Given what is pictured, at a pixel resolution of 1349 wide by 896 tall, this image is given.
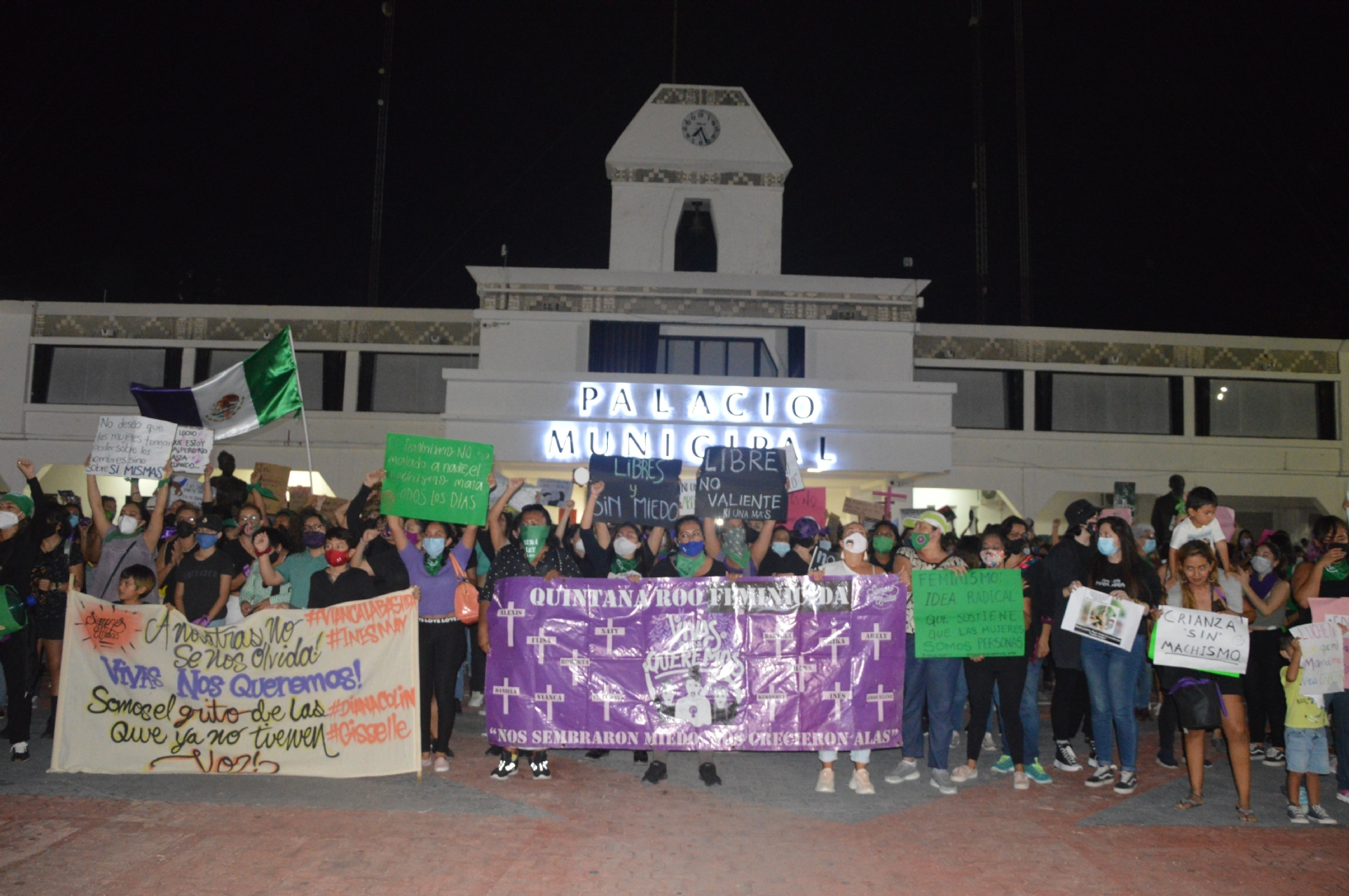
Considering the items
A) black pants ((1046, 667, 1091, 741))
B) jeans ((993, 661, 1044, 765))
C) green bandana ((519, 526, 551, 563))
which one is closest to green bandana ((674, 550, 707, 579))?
green bandana ((519, 526, 551, 563))

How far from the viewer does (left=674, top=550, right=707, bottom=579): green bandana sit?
26.0 ft

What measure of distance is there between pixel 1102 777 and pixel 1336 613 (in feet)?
6.82

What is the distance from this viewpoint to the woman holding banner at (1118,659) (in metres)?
7.35

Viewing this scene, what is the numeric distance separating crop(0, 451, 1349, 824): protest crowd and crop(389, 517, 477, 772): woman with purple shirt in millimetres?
14

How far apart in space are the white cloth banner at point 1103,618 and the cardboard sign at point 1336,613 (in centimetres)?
121

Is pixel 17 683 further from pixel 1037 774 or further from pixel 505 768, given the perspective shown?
pixel 1037 774

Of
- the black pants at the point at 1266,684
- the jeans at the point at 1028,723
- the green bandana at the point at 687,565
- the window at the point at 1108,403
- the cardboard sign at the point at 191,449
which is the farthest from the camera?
the window at the point at 1108,403

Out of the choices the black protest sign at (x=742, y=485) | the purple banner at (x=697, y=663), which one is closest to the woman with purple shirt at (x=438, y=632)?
the purple banner at (x=697, y=663)

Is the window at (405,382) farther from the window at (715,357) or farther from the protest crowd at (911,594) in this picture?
the protest crowd at (911,594)

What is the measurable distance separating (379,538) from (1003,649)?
5.36 meters

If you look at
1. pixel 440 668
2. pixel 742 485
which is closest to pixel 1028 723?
pixel 742 485

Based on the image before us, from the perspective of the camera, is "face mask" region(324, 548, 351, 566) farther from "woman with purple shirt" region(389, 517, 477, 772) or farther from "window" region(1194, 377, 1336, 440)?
"window" region(1194, 377, 1336, 440)

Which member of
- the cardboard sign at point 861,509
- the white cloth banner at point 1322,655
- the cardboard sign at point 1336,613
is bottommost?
the white cloth banner at point 1322,655

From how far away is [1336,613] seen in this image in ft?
23.2
